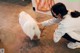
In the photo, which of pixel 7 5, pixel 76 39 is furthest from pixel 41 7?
pixel 76 39

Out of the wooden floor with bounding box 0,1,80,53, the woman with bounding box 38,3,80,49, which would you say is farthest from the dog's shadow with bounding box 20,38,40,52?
the woman with bounding box 38,3,80,49

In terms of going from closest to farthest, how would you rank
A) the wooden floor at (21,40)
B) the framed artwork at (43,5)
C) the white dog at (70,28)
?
the white dog at (70,28) < the wooden floor at (21,40) < the framed artwork at (43,5)

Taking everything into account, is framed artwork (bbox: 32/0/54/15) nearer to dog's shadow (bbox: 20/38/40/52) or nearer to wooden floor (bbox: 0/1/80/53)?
wooden floor (bbox: 0/1/80/53)

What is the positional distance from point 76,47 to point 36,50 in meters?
0.39

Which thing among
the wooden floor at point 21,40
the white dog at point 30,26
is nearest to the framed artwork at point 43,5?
the wooden floor at point 21,40

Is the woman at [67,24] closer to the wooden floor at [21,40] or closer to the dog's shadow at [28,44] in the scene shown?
the wooden floor at [21,40]

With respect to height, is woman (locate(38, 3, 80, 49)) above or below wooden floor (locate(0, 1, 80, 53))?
above

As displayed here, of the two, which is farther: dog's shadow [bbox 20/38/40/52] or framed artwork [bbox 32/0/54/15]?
framed artwork [bbox 32/0/54/15]

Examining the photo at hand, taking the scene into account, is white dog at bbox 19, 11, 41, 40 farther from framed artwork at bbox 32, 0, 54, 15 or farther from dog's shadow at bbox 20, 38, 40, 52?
framed artwork at bbox 32, 0, 54, 15

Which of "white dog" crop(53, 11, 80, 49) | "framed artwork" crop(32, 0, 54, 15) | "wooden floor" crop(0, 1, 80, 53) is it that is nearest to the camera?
"white dog" crop(53, 11, 80, 49)

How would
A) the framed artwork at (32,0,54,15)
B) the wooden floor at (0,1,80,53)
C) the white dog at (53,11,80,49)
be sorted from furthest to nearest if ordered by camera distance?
the framed artwork at (32,0,54,15) → the wooden floor at (0,1,80,53) → the white dog at (53,11,80,49)

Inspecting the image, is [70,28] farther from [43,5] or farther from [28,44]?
[43,5]

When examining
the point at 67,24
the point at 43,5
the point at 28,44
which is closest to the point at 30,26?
the point at 28,44

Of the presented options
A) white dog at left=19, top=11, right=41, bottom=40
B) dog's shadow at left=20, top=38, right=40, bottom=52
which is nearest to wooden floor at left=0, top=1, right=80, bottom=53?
dog's shadow at left=20, top=38, right=40, bottom=52
